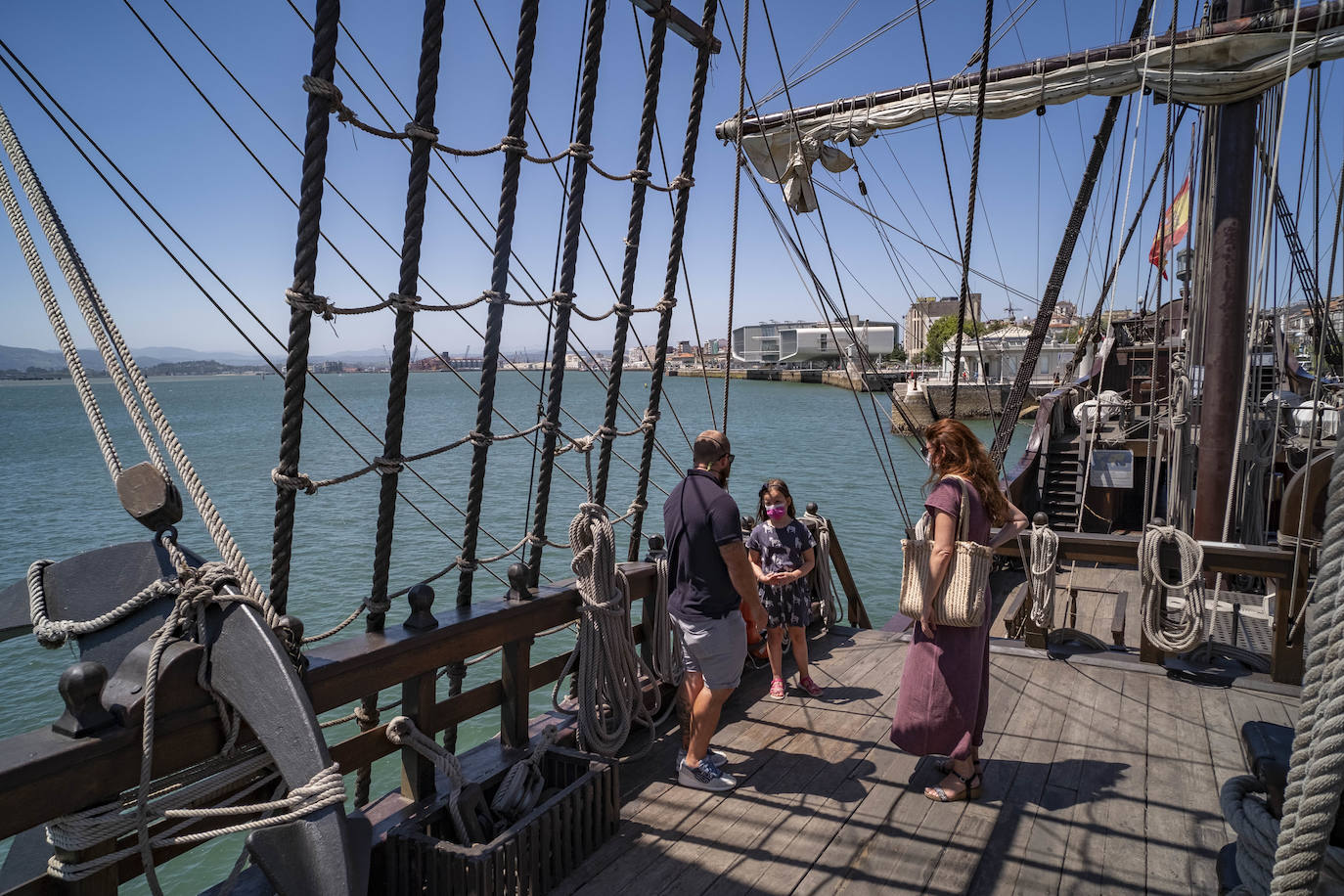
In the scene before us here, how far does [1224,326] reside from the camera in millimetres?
7477

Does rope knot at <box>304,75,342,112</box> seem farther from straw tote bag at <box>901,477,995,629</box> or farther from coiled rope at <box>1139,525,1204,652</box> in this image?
coiled rope at <box>1139,525,1204,652</box>

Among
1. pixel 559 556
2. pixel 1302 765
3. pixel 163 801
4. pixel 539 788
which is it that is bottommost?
pixel 559 556

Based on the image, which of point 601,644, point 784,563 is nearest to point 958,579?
point 601,644

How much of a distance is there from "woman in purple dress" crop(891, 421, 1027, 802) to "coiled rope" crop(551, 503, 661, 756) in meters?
1.12

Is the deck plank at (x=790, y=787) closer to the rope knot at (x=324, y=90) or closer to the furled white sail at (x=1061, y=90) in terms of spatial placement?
the rope knot at (x=324, y=90)

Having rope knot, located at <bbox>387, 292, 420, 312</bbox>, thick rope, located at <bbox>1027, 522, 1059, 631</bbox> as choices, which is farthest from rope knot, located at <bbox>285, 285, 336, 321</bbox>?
thick rope, located at <bbox>1027, 522, 1059, 631</bbox>

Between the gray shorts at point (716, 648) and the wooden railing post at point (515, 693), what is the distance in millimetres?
646

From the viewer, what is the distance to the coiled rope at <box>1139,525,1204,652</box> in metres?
4.39

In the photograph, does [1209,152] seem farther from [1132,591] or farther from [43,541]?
[43,541]

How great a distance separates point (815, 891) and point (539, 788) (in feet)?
3.24

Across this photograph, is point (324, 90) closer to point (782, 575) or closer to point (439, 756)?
point (439, 756)

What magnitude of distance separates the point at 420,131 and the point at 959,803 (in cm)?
320

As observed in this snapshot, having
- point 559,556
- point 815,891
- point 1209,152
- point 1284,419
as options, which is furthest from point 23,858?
point 1284,419

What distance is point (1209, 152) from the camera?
8430mm
